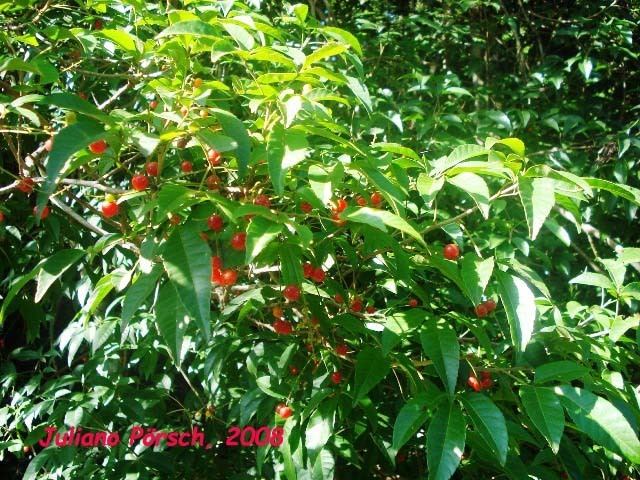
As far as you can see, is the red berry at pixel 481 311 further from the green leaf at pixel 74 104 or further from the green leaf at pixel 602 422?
the green leaf at pixel 74 104

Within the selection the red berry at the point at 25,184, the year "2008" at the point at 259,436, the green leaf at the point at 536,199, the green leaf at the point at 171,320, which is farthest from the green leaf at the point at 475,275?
the red berry at the point at 25,184

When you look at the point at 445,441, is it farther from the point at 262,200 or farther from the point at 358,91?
the point at 358,91

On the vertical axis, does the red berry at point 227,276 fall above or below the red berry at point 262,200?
below

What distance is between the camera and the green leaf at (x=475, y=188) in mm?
971

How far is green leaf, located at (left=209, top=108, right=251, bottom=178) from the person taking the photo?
0.99 meters

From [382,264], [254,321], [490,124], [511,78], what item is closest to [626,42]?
[511,78]

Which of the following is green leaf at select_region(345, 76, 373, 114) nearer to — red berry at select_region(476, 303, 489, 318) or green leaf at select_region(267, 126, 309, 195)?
green leaf at select_region(267, 126, 309, 195)

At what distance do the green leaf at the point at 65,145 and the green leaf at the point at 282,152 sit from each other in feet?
0.88

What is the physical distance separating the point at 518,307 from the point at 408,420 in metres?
0.27

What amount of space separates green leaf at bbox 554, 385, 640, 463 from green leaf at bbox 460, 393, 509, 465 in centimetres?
13

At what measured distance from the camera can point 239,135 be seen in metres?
1.01

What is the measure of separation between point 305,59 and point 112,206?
46 cm

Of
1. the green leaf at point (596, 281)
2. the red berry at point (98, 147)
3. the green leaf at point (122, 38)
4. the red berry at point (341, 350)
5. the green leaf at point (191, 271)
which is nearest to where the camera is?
the green leaf at point (191, 271)

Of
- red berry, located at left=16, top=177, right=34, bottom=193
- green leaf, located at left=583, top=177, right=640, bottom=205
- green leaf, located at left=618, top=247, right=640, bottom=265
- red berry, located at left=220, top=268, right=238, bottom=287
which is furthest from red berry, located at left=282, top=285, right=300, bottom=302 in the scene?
green leaf, located at left=618, top=247, right=640, bottom=265
